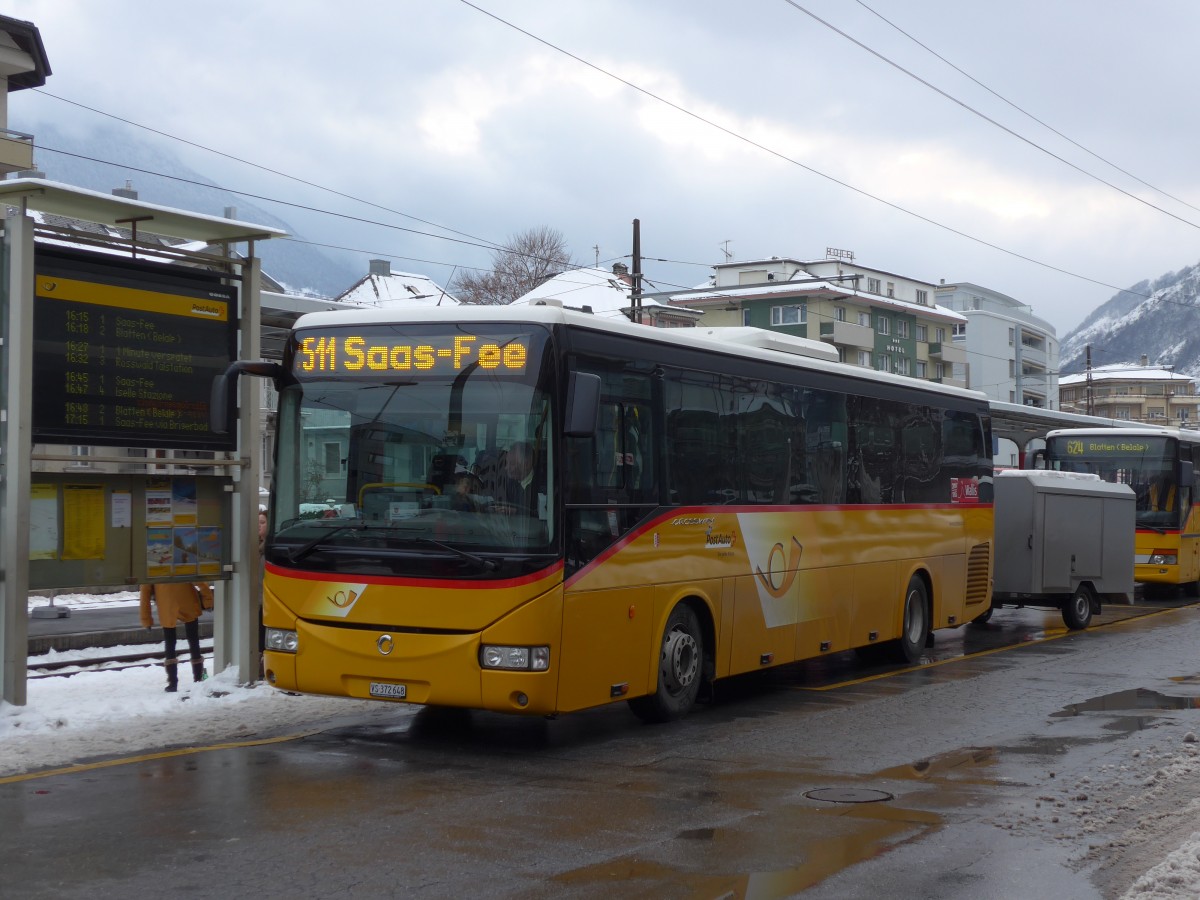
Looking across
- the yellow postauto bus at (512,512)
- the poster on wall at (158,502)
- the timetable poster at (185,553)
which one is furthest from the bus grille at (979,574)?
the poster on wall at (158,502)

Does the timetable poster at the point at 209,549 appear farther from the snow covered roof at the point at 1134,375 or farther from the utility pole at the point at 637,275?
the snow covered roof at the point at 1134,375

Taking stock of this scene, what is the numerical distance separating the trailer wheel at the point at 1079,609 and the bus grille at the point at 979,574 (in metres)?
3.26

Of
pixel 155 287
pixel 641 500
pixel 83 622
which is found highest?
pixel 155 287

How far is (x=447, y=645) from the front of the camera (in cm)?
968

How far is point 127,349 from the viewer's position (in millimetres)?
11508

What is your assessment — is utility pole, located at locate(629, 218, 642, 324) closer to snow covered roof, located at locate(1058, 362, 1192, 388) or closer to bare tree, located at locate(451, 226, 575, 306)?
bare tree, located at locate(451, 226, 575, 306)

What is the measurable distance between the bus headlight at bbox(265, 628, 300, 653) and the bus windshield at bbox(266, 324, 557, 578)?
517 mm

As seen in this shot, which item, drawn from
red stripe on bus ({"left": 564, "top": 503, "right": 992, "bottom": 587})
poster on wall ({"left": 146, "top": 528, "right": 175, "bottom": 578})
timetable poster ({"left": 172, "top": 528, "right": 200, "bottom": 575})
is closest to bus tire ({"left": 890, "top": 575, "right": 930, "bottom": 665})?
red stripe on bus ({"left": 564, "top": 503, "right": 992, "bottom": 587})

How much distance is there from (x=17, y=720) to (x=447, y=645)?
3.27 meters

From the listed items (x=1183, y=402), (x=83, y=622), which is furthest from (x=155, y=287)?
(x=1183, y=402)

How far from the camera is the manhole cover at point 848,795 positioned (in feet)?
27.6

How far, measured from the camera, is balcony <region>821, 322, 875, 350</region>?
294ft

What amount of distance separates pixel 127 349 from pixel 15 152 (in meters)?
33.4

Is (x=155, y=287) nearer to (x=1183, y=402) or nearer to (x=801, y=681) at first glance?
(x=801, y=681)
